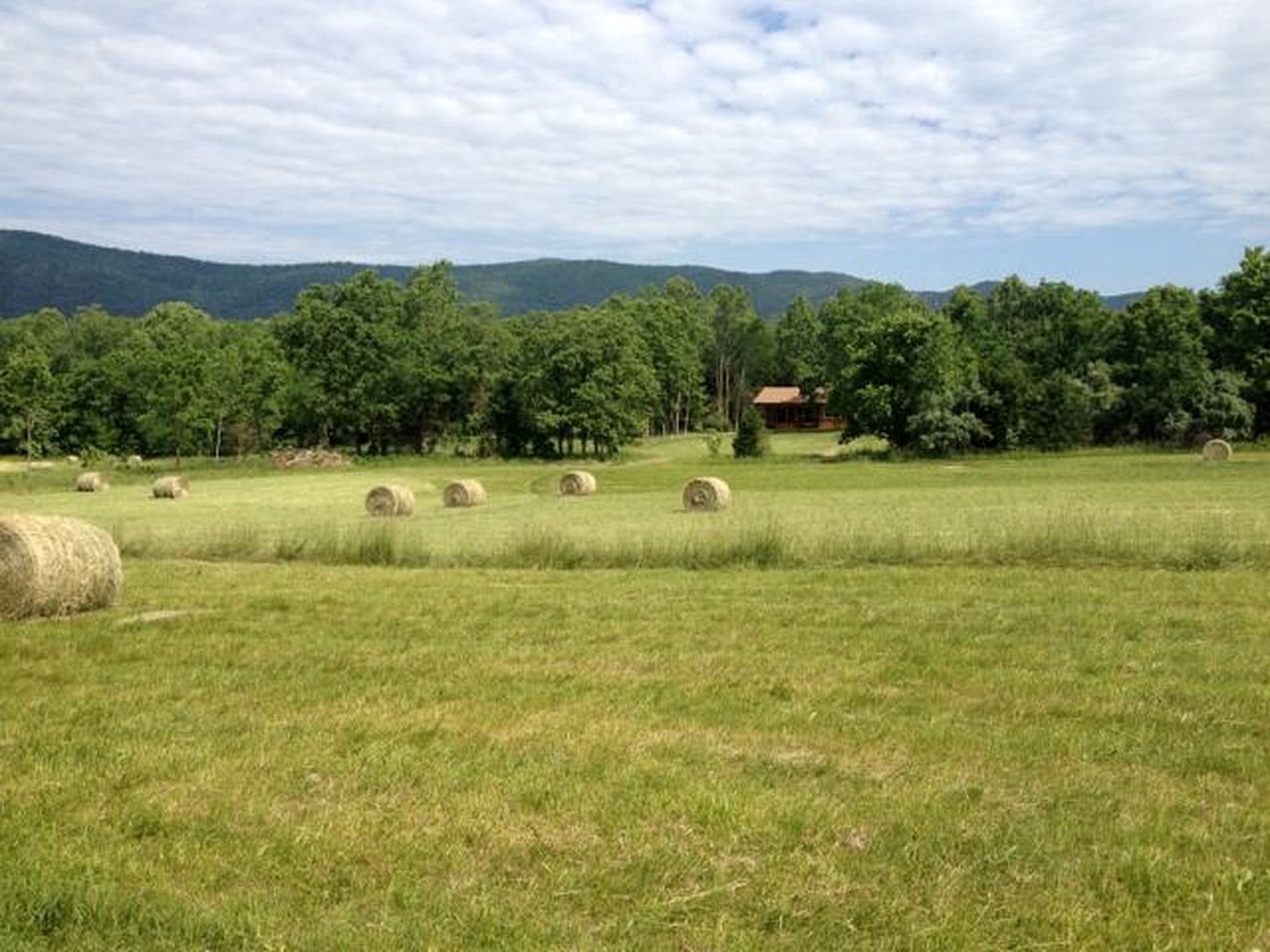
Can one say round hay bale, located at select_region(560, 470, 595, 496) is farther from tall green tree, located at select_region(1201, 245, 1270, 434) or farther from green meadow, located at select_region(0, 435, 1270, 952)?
tall green tree, located at select_region(1201, 245, 1270, 434)

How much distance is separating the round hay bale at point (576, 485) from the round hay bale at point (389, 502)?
9.58 metres

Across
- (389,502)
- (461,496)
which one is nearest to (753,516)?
(389,502)

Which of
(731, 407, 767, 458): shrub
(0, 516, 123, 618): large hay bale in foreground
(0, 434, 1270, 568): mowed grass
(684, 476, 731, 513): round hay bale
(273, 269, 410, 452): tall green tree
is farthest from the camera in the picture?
(273, 269, 410, 452): tall green tree

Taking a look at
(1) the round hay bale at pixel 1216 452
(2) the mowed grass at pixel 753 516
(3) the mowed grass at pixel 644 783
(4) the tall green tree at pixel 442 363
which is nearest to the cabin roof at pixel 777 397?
(4) the tall green tree at pixel 442 363

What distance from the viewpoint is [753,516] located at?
1256 inches

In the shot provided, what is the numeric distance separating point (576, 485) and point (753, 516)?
15797mm

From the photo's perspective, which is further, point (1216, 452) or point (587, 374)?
point (587, 374)

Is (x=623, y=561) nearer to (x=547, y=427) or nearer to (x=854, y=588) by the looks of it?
(x=854, y=588)

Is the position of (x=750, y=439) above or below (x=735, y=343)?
below

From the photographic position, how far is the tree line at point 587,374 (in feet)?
233

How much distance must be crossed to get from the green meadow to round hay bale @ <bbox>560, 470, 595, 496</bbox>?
94.6 feet

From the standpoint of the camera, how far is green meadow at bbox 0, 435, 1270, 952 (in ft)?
16.9

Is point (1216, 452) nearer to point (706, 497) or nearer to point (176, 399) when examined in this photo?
point (706, 497)

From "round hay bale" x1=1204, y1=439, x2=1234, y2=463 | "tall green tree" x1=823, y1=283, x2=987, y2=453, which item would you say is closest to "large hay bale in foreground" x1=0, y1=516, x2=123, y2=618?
"round hay bale" x1=1204, y1=439, x2=1234, y2=463
